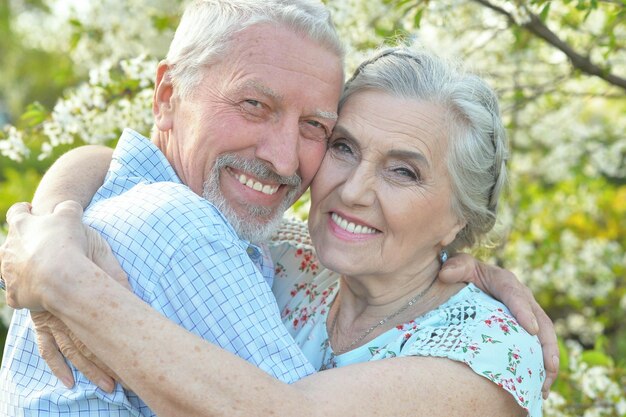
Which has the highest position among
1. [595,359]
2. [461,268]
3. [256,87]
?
[256,87]

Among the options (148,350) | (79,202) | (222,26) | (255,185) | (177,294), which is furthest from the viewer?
(255,185)

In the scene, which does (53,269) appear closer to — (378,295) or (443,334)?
(443,334)

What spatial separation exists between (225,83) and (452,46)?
257 centimetres

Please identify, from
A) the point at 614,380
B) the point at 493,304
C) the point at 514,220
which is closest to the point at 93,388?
the point at 493,304

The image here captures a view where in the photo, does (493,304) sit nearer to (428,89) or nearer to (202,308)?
(428,89)

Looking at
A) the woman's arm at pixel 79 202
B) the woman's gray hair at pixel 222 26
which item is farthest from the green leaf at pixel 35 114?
the woman's gray hair at pixel 222 26

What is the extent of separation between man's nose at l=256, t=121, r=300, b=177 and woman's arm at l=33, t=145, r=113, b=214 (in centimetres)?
59

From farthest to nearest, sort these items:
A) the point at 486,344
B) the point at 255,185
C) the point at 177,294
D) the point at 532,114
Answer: the point at 532,114, the point at 255,185, the point at 486,344, the point at 177,294

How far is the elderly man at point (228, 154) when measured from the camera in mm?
2057

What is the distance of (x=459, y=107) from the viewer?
260 centimetres

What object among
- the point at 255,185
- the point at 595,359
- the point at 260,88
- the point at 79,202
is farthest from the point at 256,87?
the point at 595,359

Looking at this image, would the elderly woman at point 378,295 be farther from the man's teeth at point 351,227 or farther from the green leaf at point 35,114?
the green leaf at point 35,114

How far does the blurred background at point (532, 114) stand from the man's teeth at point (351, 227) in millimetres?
745

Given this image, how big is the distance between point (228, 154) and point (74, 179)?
529 millimetres
